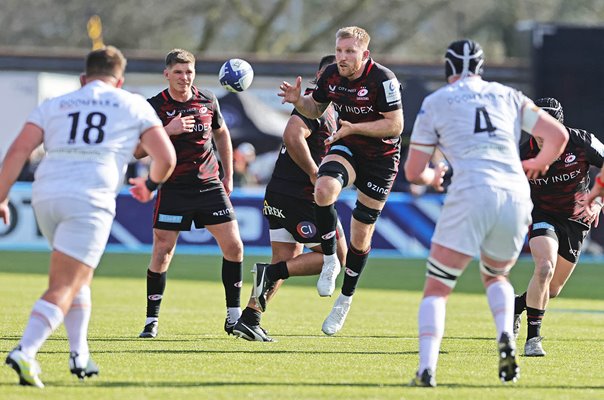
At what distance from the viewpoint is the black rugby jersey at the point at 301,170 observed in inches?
470

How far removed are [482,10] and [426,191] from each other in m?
20.1

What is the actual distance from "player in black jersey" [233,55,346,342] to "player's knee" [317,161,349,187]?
21.0 inches

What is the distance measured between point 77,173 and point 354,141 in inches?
149

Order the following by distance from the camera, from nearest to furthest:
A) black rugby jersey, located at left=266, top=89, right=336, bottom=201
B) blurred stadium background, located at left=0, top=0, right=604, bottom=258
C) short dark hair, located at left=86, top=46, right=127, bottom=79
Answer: short dark hair, located at left=86, top=46, right=127, bottom=79
black rugby jersey, located at left=266, top=89, right=336, bottom=201
blurred stadium background, located at left=0, top=0, right=604, bottom=258

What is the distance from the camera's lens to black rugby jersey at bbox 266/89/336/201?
1193cm

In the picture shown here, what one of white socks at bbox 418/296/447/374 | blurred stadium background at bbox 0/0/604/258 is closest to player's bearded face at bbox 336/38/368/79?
white socks at bbox 418/296/447/374

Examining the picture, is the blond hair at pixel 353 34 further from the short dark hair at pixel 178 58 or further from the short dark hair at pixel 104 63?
the short dark hair at pixel 104 63

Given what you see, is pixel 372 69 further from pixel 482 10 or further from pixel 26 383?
pixel 482 10

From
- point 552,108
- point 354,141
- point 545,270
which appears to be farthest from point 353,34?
point 545,270

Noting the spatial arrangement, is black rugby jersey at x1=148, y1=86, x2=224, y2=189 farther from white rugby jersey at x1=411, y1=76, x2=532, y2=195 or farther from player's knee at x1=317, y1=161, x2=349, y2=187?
white rugby jersey at x1=411, y1=76, x2=532, y2=195

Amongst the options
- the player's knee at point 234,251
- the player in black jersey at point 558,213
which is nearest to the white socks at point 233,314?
the player's knee at point 234,251

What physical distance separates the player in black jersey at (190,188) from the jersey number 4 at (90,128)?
3023 mm

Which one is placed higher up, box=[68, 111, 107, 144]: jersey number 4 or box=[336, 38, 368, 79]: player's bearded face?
box=[336, 38, 368, 79]: player's bearded face

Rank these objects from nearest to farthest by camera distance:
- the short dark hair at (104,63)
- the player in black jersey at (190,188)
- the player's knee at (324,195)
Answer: the short dark hair at (104,63)
the player's knee at (324,195)
the player in black jersey at (190,188)
